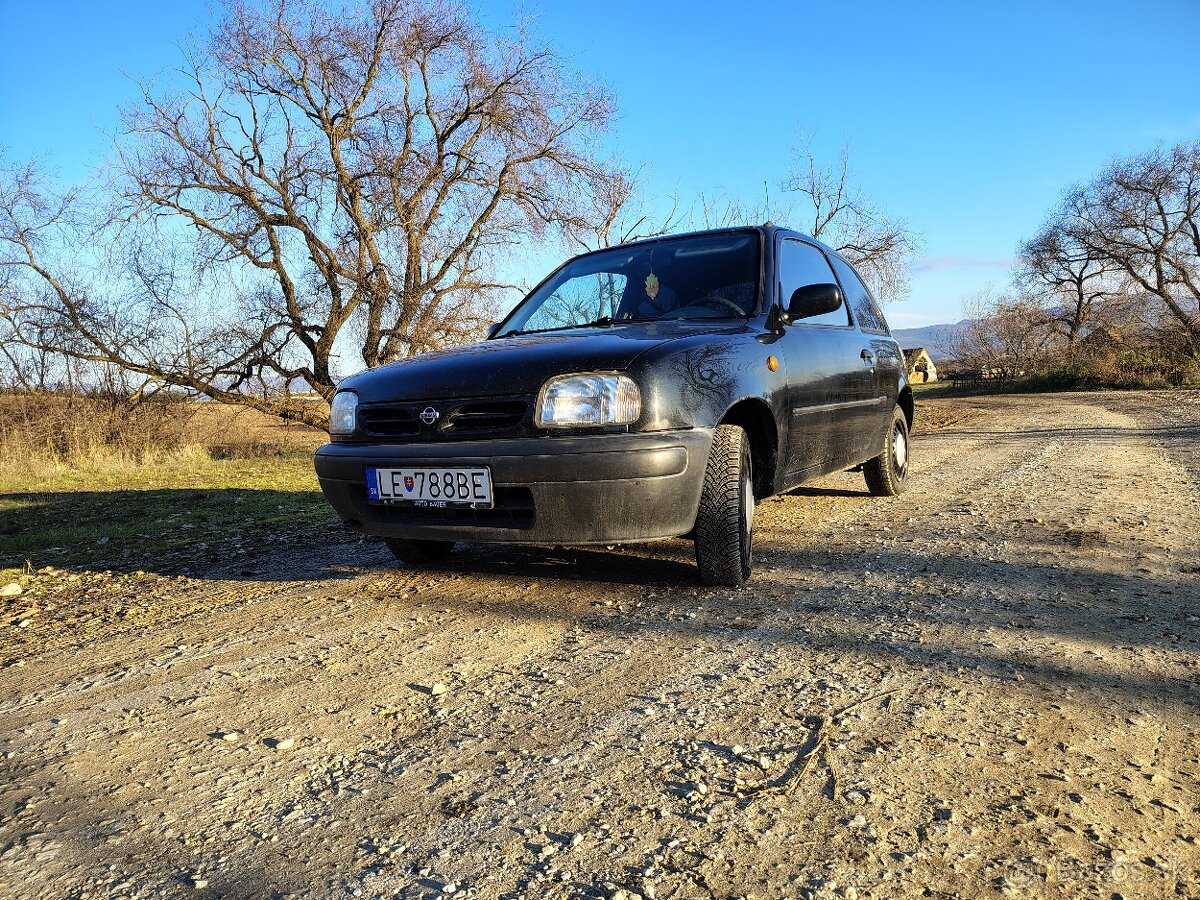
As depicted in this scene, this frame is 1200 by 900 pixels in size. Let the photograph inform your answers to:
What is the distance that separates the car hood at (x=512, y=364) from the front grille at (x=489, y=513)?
40cm

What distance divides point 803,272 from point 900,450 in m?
2.09

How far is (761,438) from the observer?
3.64m

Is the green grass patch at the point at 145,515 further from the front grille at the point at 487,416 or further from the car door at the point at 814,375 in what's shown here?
the car door at the point at 814,375

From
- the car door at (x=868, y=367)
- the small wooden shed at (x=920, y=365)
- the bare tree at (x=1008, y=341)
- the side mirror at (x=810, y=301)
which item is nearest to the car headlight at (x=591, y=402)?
the side mirror at (x=810, y=301)

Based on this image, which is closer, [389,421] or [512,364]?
[512,364]

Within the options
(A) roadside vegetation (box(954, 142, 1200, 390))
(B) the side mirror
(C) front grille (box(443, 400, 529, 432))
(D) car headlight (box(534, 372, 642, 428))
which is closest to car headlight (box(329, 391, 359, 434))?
(C) front grille (box(443, 400, 529, 432))

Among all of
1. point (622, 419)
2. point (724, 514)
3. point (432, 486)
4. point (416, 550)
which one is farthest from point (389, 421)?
point (724, 514)

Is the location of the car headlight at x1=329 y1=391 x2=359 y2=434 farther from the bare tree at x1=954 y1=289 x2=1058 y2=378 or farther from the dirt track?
the bare tree at x1=954 y1=289 x2=1058 y2=378

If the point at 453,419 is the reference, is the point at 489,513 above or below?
below

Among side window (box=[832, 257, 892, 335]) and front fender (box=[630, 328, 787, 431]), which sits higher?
side window (box=[832, 257, 892, 335])

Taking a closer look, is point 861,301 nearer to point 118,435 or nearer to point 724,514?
point 724,514

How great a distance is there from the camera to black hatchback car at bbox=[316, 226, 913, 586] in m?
2.88

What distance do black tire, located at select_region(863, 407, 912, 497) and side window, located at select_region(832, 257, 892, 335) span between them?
2.12ft

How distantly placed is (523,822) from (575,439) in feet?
4.93
